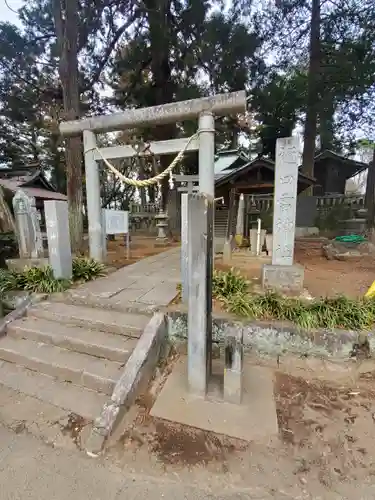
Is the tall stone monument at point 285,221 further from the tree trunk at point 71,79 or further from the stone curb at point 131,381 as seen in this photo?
the tree trunk at point 71,79

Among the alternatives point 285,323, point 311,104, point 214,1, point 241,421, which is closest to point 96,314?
point 241,421

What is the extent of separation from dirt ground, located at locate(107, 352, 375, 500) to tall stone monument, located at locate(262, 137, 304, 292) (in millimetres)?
1590

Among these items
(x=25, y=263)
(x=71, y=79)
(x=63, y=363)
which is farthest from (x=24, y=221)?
(x=71, y=79)

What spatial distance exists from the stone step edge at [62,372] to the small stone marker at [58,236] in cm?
143

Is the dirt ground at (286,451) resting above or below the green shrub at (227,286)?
below

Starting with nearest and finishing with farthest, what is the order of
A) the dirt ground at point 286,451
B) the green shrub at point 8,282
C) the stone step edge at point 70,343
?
the dirt ground at point 286,451, the stone step edge at point 70,343, the green shrub at point 8,282

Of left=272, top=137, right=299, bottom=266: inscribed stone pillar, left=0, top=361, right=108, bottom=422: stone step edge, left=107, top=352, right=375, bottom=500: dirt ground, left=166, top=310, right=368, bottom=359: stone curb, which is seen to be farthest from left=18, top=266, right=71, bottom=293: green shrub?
left=272, top=137, right=299, bottom=266: inscribed stone pillar

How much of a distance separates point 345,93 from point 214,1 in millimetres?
5816

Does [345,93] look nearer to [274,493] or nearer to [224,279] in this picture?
[224,279]

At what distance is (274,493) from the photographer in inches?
71.9

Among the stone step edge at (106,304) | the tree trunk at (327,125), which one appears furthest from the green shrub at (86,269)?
the tree trunk at (327,125)

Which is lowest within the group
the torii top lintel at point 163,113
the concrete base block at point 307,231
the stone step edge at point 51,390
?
the stone step edge at point 51,390

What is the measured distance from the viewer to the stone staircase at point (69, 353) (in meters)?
2.67

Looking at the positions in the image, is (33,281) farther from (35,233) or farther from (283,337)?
(283,337)
